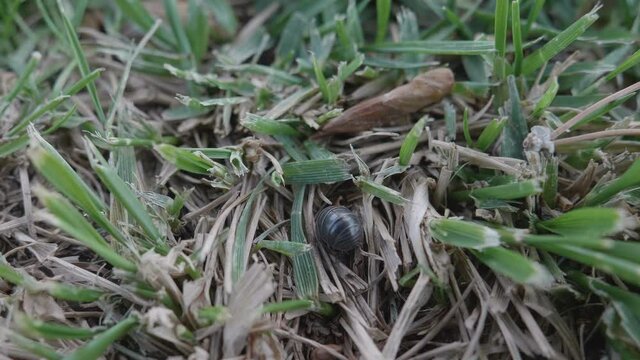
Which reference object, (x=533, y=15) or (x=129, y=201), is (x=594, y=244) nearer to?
(x=533, y=15)

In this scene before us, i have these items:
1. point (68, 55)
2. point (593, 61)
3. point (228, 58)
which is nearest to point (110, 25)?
point (68, 55)

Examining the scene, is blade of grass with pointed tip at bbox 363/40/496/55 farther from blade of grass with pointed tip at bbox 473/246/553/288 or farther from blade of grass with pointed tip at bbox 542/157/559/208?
blade of grass with pointed tip at bbox 473/246/553/288

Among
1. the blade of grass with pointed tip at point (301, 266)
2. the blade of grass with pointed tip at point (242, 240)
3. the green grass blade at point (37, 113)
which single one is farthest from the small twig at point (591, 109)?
the green grass blade at point (37, 113)

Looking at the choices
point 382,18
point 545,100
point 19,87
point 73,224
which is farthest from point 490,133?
point 19,87

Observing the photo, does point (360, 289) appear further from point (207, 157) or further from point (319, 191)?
point (207, 157)

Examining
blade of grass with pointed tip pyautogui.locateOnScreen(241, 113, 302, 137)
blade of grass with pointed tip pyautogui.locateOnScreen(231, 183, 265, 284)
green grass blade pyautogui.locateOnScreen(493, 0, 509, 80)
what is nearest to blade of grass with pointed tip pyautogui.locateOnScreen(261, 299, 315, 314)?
blade of grass with pointed tip pyautogui.locateOnScreen(231, 183, 265, 284)

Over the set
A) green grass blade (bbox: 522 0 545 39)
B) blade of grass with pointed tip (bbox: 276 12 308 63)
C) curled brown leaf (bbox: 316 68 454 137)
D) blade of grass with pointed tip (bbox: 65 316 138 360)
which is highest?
green grass blade (bbox: 522 0 545 39)
